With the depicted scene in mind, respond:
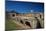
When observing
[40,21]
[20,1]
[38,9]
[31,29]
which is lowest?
[31,29]

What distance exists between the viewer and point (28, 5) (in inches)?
49.8

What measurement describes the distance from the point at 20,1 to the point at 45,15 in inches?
15.0

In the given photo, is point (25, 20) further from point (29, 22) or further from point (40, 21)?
point (40, 21)

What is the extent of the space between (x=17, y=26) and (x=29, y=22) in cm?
16

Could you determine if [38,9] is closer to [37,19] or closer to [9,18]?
[37,19]

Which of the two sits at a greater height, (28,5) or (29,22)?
(28,5)

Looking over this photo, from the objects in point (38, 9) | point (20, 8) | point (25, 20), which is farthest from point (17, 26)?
point (38, 9)

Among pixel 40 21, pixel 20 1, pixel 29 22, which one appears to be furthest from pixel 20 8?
pixel 40 21

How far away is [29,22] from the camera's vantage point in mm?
1258
